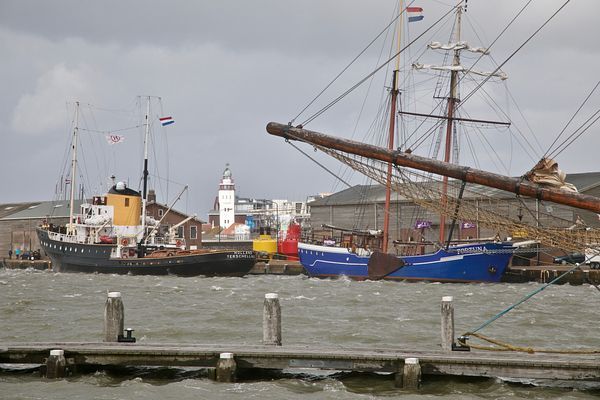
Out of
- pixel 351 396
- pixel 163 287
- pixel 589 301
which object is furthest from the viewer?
pixel 163 287

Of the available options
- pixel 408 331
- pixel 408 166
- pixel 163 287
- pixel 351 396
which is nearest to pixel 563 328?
pixel 408 331

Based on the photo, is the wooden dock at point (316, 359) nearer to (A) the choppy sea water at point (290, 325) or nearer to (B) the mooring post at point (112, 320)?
(A) the choppy sea water at point (290, 325)

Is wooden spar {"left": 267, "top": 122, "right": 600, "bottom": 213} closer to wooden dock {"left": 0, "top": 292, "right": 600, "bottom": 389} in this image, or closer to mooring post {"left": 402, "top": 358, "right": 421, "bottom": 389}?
wooden dock {"left": 0, "top": 292, "right": 600, "bottom": 389}

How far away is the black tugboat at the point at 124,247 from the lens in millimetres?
55938

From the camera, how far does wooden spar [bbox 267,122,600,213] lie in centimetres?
1612

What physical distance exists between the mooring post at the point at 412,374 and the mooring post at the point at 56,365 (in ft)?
20.9

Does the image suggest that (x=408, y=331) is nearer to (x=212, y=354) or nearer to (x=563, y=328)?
(x=563, y=328)

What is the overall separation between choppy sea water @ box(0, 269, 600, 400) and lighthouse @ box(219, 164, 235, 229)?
92.9m

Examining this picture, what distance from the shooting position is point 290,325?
2417 cm

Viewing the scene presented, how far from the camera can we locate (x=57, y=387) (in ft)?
49.9

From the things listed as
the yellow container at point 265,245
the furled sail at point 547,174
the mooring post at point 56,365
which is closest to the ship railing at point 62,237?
the yellow container at point 265,245

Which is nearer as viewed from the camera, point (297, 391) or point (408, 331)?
point (297, 391)

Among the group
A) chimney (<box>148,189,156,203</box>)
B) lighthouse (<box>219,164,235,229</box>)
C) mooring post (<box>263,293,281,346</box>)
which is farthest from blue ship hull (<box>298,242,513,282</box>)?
lighthouse (<box>219,164,235,229</box>)

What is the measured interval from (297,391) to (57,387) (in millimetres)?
4343
